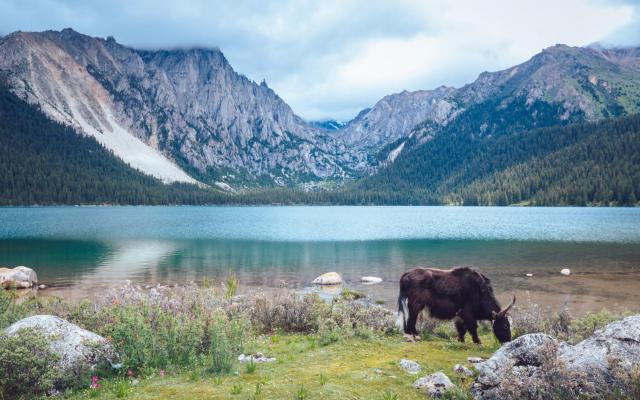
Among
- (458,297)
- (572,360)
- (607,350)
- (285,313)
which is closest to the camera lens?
(607,350)

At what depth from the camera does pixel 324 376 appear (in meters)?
11.2

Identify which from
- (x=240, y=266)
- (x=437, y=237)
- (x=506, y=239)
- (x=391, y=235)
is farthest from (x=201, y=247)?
(x=506, y=239)

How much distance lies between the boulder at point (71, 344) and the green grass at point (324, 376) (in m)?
0.87

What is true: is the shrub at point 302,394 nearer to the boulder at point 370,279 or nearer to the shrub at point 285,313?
the shrub at point 285,313

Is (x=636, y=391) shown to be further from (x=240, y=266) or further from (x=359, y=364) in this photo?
(x=240, y=266)

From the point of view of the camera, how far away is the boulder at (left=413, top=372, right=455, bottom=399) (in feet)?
32.8

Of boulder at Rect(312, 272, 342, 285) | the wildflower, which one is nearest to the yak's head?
the wildflower

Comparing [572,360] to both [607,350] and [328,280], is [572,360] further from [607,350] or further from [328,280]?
[328,280]

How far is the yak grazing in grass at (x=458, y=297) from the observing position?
1492 cm

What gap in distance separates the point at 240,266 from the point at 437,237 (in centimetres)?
4552

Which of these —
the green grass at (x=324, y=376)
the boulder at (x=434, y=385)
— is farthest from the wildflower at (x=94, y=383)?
the boulder at (x=434, y=385)

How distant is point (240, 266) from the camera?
50.1 meters

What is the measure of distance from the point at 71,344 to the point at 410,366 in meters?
10.00

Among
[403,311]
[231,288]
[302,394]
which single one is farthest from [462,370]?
[231,288]
